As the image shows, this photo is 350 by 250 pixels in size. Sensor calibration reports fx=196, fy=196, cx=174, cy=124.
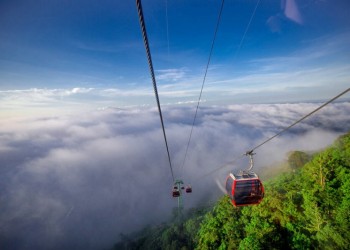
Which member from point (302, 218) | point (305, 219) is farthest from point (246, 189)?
point (305, 219)

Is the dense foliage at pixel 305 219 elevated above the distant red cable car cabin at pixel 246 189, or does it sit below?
below

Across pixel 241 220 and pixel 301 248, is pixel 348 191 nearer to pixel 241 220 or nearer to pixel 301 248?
pixel 301 248

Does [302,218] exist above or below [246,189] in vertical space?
below

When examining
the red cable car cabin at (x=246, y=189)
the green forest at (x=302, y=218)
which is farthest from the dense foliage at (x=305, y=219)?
the red cable car cabin at (x=246, y=189)

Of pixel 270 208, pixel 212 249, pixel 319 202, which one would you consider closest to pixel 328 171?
pixel 319 202

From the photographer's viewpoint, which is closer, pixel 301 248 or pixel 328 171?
pixel 301 248

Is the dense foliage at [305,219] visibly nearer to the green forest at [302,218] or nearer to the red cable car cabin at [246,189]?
the green forest at [302,218]

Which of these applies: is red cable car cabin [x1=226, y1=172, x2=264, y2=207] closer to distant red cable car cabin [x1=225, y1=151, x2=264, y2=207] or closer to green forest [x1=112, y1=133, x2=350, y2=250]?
distant red cable car cabin [x1=225, y1=151, x2=264, y2=207]

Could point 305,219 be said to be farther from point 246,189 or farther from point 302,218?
point 246,189
